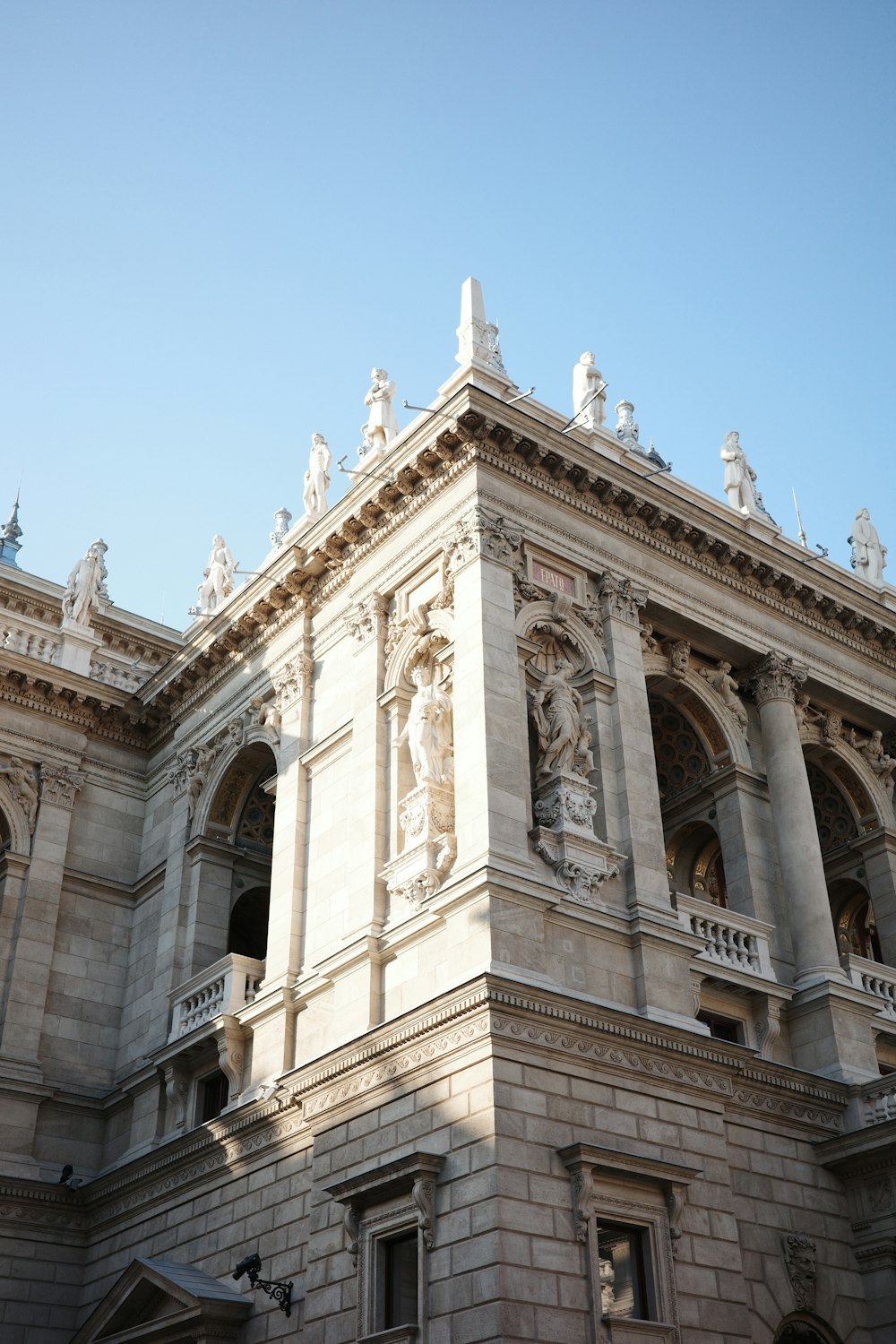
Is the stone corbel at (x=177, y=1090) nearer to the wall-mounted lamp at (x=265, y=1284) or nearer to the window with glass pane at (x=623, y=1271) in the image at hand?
the wall-mounted lamp at (x=265, y=1284)

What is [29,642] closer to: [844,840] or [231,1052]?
[231,1052]

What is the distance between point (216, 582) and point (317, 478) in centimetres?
557

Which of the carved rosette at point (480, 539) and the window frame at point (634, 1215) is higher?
the carved rosette at point (480, 539)

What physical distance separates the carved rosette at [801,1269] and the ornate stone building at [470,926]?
0.32 ft

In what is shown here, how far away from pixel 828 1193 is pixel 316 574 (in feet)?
47.9

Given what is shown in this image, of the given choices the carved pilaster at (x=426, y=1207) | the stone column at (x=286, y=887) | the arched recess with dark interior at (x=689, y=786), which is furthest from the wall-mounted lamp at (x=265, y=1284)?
the arched recess with dark interior at (x=689, y=786)

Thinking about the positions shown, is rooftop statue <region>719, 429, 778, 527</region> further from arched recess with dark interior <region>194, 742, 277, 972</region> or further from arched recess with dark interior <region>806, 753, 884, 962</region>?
arched recess with dark interior <region>194, 742, 277, 972</region>

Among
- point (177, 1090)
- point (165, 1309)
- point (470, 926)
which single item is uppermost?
point (177, 1090)

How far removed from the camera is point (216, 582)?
1432 inches

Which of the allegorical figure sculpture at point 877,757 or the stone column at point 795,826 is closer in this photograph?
the stone column at point 795,826

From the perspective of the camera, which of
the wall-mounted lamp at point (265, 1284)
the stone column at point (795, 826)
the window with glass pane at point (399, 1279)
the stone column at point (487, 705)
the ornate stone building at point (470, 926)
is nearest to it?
the window with glass pane at point (399, 1279)

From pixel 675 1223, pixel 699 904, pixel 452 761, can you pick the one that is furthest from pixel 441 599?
pixel 675 1223

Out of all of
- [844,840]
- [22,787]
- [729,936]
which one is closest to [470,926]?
[729,936]

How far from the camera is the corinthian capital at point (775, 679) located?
2883 cm
